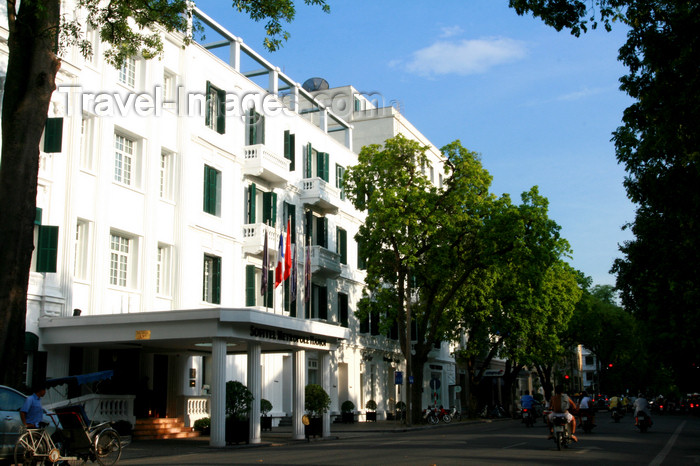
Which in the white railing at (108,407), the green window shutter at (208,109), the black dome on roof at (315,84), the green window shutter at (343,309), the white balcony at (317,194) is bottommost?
the white railing at (108,407)

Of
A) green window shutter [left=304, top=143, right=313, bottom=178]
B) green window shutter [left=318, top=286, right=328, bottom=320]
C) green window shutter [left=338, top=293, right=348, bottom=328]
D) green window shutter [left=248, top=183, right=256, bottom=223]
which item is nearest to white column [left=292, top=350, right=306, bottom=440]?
green window shutter [left=248, top=183, right=256, bottom=223]

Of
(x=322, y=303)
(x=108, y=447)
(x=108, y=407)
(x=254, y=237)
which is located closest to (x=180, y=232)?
(x=254, y=237)

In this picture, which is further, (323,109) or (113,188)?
(323,109)

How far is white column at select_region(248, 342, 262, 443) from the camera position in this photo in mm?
23844

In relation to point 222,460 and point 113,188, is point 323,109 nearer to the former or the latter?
point 113,188

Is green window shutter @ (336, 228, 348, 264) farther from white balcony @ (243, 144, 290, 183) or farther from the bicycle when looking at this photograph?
the bicycle

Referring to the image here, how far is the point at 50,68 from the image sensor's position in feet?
52.9

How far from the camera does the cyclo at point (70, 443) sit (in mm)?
13750

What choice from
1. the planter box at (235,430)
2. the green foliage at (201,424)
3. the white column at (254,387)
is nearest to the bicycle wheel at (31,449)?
the planter box at (235,430)

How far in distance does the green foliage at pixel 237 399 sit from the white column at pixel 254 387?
417 mm

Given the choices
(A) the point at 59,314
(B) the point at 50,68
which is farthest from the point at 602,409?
(B) the point at 50,68

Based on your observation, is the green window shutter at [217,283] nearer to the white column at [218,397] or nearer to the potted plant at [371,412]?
the white column at [218,397]

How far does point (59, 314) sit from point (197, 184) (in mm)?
9080

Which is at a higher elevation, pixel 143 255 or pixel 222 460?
pixel 143 255
